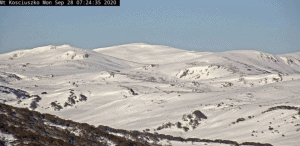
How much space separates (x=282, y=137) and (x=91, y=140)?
36.0 m

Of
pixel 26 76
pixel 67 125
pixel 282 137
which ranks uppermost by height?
pixel 67 125

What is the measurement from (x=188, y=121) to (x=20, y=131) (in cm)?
6027

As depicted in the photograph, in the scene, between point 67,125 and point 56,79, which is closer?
point 67,125

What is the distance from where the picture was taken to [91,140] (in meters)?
45.5

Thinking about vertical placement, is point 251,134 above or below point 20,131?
below

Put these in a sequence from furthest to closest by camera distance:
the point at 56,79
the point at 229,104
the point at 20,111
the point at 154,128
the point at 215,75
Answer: the point at 215,75, the point at 56,79, the point at 229,104, the point at 154,128, the point at 20,111

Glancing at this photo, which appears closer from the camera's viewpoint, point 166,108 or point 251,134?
point 251,134

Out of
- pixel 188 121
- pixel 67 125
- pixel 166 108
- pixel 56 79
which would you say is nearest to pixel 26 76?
pixel 56 79

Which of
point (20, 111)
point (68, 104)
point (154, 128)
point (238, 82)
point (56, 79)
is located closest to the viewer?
point (20, 111)

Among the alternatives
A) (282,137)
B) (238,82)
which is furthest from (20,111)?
(238,82)

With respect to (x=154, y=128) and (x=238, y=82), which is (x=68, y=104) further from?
(x=238, y=82)

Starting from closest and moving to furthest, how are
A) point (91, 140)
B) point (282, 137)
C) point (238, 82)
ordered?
point (91, 140) < point (282, 137) < point (238, 82)

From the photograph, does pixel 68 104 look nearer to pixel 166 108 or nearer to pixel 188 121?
pixel 166 108

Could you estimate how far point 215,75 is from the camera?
198750mm
